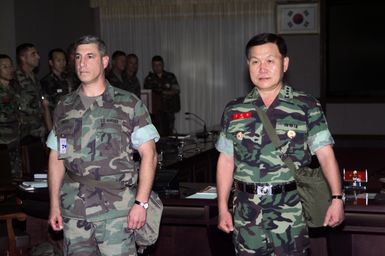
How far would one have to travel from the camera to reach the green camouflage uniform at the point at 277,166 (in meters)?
2.79

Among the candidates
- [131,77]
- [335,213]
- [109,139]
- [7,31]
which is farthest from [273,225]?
[131,77]

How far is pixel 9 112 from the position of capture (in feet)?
22.4

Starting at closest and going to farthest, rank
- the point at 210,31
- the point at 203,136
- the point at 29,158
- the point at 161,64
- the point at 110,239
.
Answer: the point at 110,239 → the point at 29,158 → the point at 203,136 → the point at 161,64 → the point at 210,31

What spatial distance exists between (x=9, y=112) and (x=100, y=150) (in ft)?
13.4

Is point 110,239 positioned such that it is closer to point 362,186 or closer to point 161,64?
point 362,186

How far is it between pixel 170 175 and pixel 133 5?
8350mm

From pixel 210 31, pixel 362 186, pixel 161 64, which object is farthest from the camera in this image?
pixel 210 31

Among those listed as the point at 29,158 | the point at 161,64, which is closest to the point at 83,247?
the point at 29,158

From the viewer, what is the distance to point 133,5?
1203 centimetres

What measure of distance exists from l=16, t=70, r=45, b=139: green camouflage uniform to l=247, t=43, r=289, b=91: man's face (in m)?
4.67

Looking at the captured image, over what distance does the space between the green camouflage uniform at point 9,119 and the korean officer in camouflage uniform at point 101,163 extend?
12.3 ft

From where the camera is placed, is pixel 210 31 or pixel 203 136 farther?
pixel 210 31

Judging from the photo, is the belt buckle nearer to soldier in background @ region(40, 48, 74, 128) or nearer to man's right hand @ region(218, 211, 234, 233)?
man's right hand @ region(218, 211, 234, 233)

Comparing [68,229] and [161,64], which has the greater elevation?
[161,64]
